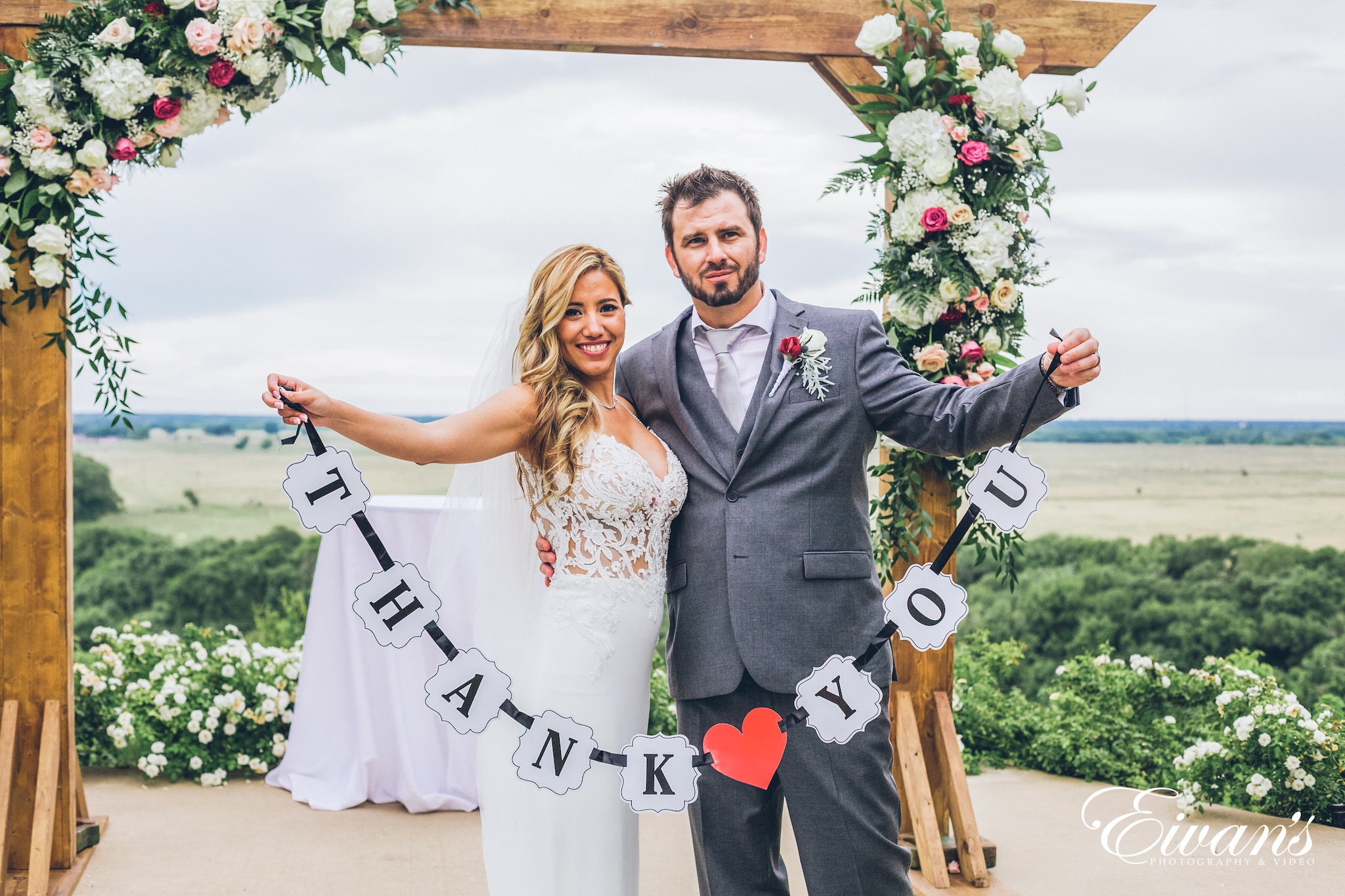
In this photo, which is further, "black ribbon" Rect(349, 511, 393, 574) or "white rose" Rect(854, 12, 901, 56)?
"white rose" Rect(854, 12, 901, 56)

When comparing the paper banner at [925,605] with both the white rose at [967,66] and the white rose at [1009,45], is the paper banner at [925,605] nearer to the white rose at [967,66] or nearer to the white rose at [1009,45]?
the white rose at [967,66]

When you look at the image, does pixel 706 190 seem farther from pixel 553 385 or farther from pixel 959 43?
pixel 959 43

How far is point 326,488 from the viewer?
7.17ft

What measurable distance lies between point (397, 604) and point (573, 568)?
40 centimetres

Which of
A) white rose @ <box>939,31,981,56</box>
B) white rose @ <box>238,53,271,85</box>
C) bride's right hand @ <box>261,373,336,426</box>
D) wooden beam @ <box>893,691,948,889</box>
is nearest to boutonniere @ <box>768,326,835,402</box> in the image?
bride's right hand @ <box>261,373,336,426</box>

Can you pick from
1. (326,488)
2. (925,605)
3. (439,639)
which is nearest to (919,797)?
(925,605)

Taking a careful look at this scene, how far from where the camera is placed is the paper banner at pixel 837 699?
226 centimetres

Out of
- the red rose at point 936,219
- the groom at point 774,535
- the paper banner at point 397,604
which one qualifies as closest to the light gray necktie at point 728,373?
the groom at point 774,535

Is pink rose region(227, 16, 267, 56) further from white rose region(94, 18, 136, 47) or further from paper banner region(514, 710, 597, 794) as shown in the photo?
paper banner region(514, 710, 597, 794)

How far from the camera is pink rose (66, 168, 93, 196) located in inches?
120

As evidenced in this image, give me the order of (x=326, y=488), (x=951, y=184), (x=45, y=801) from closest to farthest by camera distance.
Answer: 1. (x=326, y=488)
2. (x=45, y=801)
3. (x=951, y=184)

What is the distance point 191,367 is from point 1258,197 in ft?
24.2

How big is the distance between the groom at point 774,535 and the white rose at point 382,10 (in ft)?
4.05

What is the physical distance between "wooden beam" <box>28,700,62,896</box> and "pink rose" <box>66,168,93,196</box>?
1.63 meters
